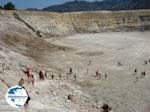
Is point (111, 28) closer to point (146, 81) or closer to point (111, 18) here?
point (111, 18)

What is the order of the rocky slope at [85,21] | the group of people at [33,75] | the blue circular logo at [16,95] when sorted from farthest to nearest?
the rocky slope at [85,21], the group of people at [33,75], the blue circular logo at [16,95]

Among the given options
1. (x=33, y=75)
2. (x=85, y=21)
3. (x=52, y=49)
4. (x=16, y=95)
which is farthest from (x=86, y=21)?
(x=16, y=95)

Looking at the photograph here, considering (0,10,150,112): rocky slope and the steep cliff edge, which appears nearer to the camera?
(0,10,150,112): rocky slope

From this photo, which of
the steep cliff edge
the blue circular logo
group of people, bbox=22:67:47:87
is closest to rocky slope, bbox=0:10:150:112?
the steep cliff edge

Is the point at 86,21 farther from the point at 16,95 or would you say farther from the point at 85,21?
the point at 16,95

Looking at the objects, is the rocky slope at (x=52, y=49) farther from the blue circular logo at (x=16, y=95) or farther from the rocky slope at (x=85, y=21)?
the blue circular logo at (x=16, y=95)

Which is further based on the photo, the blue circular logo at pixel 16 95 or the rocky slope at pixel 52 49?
the rocky slope at pixel 52 49

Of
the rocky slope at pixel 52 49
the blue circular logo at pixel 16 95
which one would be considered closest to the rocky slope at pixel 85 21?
the rocky slope at pixel 52 49

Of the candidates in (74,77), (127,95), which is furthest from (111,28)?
(127,95)

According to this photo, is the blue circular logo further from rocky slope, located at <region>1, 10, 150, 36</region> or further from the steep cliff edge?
the steep cliff edge

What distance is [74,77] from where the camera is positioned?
3784 centimetres

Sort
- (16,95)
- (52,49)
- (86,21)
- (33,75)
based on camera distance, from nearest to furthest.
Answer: (16,95)
(33,75)
(52,49)
(86,21)

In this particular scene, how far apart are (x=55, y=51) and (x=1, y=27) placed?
7939mm

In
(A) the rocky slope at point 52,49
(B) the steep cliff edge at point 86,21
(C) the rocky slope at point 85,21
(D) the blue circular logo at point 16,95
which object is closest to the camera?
(D) the blue circular logo at point 16,95
